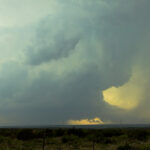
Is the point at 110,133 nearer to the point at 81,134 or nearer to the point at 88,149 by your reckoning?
the point at 81,134

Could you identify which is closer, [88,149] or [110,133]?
[88,149]

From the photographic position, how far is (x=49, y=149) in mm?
26875

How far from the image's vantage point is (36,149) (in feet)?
89.0

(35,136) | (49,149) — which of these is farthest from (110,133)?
(49,149)

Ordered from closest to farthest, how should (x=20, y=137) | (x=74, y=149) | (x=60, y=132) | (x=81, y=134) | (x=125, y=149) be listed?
(x=125, y=149), (x=74, y=149), (x=20, y=137), (x=81, y=134), (x=60, y=132)

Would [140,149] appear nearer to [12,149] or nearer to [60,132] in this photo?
[12,149]

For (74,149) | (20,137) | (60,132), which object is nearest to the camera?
(74,149)

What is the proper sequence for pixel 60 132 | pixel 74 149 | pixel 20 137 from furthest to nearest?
pixel 60 132 → pixel 20 137 → pixel 74 149

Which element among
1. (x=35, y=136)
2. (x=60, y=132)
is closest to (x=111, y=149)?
(x=35, y=136)

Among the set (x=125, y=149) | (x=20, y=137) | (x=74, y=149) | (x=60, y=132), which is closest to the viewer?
(x=125, y=149)

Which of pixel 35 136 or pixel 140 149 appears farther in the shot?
pixel 35 136

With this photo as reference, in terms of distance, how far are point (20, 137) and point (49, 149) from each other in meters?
17.8

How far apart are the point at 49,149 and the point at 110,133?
26146 millimetres

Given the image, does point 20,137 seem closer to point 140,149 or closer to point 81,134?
point 81,134
